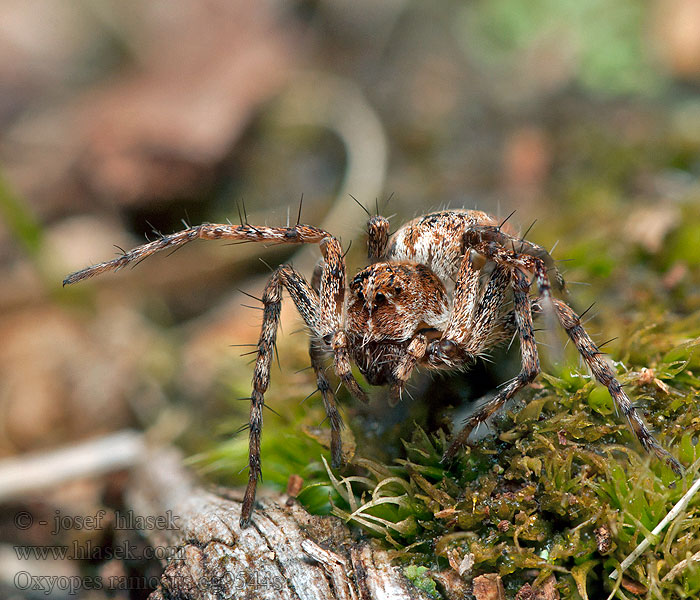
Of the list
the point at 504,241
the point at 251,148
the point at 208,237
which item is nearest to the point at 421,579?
the point at 504,241

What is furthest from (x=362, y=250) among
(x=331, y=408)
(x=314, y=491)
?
(x=314, y=491)

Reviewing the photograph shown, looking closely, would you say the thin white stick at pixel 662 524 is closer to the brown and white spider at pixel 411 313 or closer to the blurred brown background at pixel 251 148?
the brown and white spider at pixel 411 313

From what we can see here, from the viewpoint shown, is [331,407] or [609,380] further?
[331,407]

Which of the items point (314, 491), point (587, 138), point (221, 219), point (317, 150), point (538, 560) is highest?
point (317, 150)

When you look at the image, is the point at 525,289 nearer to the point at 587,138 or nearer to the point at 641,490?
the point at 641,490

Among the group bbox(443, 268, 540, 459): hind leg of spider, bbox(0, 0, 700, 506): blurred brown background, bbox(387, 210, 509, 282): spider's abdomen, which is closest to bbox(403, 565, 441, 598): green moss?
bbox(443, 268, 540, 459): hind leg of spider

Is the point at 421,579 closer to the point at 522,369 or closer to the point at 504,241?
the point at 522,369

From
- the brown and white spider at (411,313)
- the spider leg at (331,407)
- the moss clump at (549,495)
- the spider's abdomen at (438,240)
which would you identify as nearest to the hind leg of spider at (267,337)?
the brown and white spider at (411,313)
